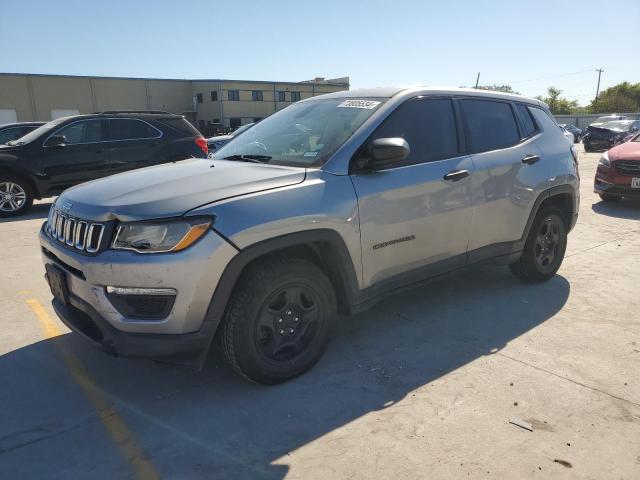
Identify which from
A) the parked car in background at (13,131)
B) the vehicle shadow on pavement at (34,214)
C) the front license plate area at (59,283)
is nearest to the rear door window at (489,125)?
the front license plate area at (59,283)

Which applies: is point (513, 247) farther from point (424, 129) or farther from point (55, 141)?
point (55, 141)

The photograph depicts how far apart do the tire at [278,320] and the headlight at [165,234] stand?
0.42 meters

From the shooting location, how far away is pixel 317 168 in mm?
3238

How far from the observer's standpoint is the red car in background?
8.66 m

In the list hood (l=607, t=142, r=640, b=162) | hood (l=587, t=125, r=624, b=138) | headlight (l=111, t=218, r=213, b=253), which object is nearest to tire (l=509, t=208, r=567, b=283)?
headlight (l=111, t=218, r=213, b=253)

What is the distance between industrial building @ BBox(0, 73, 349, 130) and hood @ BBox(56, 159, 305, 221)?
42.4 metres

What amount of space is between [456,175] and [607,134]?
2381 cm

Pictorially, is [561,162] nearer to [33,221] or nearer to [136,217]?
[136,217]

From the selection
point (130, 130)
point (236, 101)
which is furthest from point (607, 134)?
point (236, 101)

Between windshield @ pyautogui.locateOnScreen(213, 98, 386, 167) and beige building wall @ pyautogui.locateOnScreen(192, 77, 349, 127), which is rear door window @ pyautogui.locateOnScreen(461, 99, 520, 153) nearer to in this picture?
windshield @ pyautogui.locateOnScreen(213, 98, 386, 167)

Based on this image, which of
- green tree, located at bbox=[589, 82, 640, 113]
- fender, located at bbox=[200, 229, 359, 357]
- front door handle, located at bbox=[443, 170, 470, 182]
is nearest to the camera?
fender, located at bbox=[200, 229, 359, 357]

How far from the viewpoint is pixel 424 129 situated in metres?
3.83

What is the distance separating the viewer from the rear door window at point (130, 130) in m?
9.58

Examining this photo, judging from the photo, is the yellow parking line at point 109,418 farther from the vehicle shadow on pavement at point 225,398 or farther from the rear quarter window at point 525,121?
the rear quarter window at point 525,121
